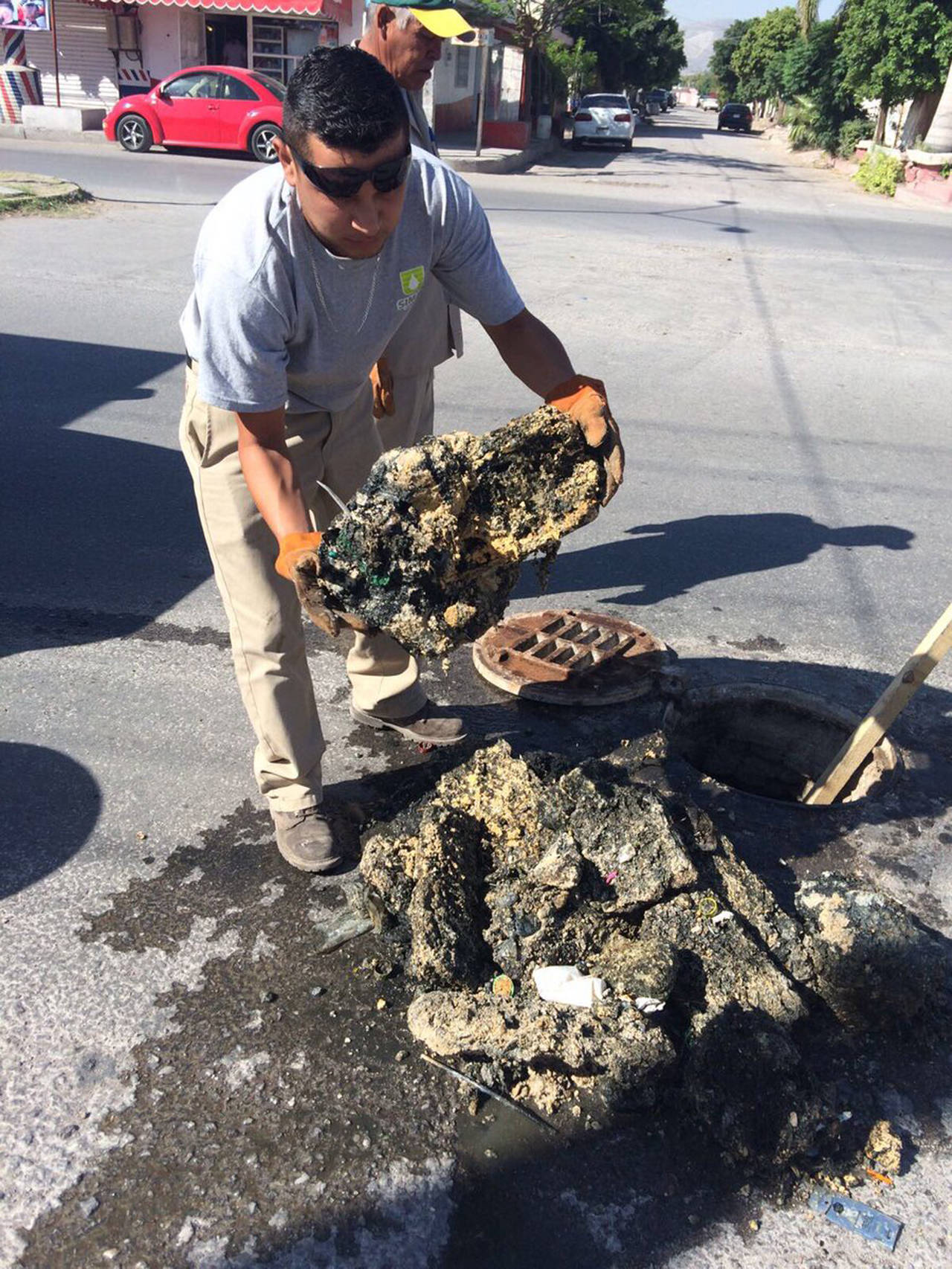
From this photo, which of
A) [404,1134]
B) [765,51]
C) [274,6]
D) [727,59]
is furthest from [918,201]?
[727,59]

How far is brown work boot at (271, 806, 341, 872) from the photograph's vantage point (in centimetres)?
279

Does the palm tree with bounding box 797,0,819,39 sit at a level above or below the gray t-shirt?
above

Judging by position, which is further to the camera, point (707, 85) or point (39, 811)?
point (707, 85)

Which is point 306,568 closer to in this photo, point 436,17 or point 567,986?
point 567,986

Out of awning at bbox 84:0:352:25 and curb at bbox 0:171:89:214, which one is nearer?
curb at bbox 0:171:89:214

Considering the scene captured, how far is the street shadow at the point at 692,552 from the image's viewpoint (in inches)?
182

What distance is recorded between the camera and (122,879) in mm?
2750

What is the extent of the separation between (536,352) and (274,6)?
85.9 ft

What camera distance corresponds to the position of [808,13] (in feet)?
162

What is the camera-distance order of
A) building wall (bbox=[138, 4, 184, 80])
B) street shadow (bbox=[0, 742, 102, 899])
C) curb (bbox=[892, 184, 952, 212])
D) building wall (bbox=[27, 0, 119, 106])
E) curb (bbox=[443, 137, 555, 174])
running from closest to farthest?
street shadow (bbox=[0, 742, 102, 899]) → curb (bbox=[892, 184, 952, 212]) → curb (bbox=[443, 137, 555, 174]) → building wall (bbox=[27, 0, 119, 106]) → building wall (bbox=[138, 4, 184, 80])

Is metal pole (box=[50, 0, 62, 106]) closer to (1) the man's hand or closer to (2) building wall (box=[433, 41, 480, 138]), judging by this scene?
(2) building wall (box=[433, 41, 480, 138])

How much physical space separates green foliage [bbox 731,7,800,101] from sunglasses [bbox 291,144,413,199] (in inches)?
2219

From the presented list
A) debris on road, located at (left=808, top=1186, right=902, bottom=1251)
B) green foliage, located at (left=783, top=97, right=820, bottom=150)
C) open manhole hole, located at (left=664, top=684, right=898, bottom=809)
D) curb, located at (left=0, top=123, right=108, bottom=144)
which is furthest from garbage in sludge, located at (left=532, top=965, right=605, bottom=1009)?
green foliage, located at (left=783, top=97, right=820, bottom=150)

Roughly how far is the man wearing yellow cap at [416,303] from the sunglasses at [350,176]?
1.13m
